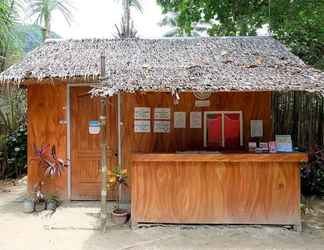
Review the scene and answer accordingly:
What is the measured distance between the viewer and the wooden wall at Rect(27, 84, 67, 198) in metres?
7.95

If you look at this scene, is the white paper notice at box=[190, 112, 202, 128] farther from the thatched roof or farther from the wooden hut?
the thatched roof

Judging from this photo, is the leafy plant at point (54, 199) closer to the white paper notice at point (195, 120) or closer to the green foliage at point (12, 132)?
the white paper notice at point (195, 120)

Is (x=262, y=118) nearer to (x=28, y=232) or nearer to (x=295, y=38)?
(x=295, y=38)

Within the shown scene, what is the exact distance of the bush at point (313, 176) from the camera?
28.2 ft

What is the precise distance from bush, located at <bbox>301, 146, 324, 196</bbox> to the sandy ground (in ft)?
5.39

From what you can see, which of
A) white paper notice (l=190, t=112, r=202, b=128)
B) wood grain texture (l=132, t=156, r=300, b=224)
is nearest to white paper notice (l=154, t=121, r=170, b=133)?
white paper notice (l=190, t=112, r=202, b=128)

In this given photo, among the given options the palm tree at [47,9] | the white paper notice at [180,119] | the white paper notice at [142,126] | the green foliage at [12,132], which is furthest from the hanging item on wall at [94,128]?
the palm tree at [47,9]

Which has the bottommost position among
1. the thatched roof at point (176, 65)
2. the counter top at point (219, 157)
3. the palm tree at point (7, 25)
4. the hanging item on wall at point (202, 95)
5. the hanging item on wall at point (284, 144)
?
the counter top at point (219, 157)

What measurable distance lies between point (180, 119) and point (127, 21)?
28.0ft

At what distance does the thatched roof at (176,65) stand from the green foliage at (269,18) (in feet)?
2.79

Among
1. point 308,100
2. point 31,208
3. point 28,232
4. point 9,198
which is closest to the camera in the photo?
point 28,232

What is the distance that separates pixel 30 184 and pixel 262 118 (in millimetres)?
4587

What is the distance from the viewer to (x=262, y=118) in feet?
24.8

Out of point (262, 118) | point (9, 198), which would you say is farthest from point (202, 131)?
point (9, 198)
